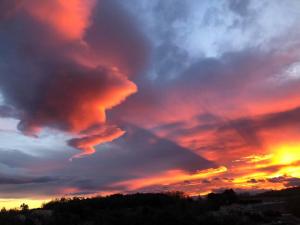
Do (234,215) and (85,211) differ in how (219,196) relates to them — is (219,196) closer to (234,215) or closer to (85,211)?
(234,215)

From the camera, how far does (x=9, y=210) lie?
50.1m

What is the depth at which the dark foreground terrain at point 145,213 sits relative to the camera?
1799 inches

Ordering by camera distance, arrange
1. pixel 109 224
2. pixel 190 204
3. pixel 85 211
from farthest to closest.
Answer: pixel 190 204
pixel 85 211
pixel 109 224

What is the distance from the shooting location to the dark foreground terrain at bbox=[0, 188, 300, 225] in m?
45.7

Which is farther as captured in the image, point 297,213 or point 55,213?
point 297,213

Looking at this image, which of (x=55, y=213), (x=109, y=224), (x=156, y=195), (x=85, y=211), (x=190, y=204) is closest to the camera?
(x=109, y=224)

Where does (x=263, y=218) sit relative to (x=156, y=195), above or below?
below

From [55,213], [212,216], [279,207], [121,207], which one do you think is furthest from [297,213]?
[55,213]

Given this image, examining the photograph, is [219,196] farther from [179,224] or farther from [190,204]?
[179,224]

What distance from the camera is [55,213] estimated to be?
4775cm

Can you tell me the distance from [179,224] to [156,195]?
2019 centimetres

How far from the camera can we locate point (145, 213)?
4931 cm

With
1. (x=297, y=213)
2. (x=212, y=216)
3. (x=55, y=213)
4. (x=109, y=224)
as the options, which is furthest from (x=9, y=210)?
(x=297, y=213)

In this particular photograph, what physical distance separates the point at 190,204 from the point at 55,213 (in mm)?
17374
